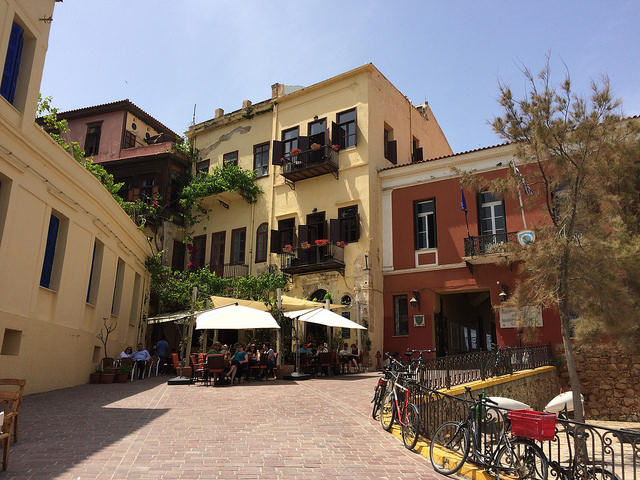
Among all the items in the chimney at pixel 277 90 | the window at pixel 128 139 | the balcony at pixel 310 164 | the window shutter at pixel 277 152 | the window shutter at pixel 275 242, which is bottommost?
the window shutter at pixel 275 242

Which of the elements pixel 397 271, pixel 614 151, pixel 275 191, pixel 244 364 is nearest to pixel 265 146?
pixel 275 191

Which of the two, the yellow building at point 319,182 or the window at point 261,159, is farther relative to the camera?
the window at point 261,159

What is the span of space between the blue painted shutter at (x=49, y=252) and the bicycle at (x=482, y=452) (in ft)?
33.0

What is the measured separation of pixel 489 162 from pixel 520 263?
398 centimetres

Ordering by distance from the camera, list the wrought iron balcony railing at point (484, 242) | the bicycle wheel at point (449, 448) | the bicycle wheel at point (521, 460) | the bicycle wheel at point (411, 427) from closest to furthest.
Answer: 1. the bicycle wheel at point (521, 460)
2. the bicycle wheel at point (449, 448)
3. the bicycle wheel at point (411, 427)
4. the wrought iron balcony railing at point (484, 242)

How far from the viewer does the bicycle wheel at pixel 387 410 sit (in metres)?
8.08

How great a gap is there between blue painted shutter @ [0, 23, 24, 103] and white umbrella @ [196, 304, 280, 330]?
268 inches

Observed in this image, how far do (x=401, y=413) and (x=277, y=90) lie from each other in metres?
19.9

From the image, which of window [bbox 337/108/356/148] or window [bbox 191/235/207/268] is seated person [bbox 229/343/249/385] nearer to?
window [bbox 337/108/356/148]

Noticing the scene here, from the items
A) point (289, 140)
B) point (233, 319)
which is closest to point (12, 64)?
point (233, 319)

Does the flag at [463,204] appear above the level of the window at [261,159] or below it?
below

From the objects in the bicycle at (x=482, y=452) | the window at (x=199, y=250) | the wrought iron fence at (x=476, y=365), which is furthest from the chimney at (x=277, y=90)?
the bicycle at (x=482, y=452)

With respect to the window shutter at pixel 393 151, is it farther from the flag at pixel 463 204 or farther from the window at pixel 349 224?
the flag at pixel 463 204

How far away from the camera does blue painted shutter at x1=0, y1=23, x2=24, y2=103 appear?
1109 cm
